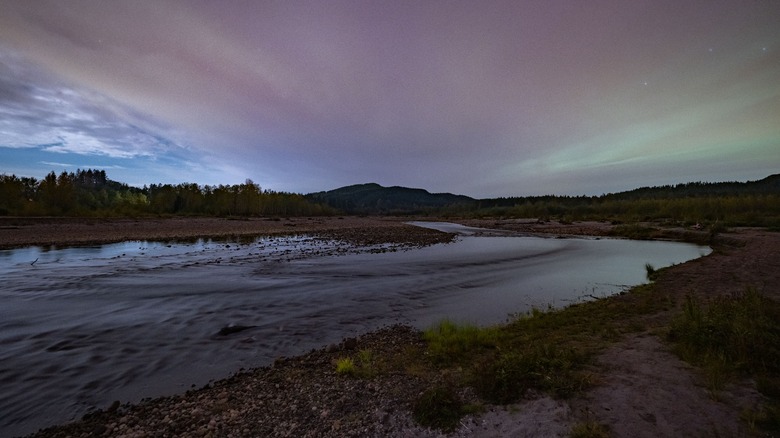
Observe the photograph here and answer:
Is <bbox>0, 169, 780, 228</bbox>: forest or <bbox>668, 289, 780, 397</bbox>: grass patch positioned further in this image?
<bbox>0, 169, 780, 228</bbox>: forest

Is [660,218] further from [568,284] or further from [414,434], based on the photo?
[414,434]

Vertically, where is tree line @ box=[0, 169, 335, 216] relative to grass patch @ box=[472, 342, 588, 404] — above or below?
above

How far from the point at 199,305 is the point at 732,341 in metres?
15.0

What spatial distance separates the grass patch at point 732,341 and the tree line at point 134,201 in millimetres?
86339

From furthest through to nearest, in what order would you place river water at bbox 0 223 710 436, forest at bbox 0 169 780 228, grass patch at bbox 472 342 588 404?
forest at bbox 0 169 780 228 < river water at bbox 0 223 710 436 < grass patch at bbox 472 342 588 404

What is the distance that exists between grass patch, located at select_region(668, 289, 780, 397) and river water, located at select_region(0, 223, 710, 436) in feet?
16.6

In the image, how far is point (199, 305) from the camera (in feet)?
38.8

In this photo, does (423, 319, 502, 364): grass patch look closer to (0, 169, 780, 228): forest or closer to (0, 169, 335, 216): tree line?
(0, 169, 780, 228): forest

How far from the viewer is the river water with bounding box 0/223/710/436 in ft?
21.5

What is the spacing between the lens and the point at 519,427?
13.8 ft

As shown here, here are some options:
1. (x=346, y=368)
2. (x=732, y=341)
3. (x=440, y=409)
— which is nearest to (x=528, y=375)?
(x=440, y=409)

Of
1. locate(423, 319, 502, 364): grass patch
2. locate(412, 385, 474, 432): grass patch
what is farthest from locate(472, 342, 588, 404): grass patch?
locate(423, 319, 502, 364): grass patch

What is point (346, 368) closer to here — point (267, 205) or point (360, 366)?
point (360, 366)

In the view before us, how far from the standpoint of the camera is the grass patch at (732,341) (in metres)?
4.96
